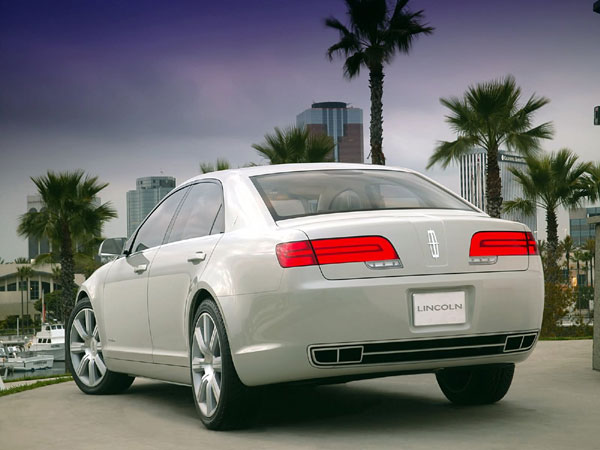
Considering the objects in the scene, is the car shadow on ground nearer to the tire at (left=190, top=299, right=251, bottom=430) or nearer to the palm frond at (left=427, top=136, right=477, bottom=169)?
the tire at (left=190, top=299, right=251, bottom=430)

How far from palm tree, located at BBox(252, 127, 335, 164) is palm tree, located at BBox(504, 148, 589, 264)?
41.5ft

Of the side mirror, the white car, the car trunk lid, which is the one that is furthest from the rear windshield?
the side mirror

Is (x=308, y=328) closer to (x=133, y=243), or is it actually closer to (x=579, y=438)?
(x=579, y=438)

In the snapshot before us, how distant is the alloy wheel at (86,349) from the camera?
26.0 ft

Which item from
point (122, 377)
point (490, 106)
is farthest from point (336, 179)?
point (490, 106)

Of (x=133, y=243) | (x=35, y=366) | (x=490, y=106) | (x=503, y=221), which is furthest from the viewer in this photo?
(x=35, y=366)

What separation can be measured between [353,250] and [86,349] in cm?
397

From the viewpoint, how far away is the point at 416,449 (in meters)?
4.69

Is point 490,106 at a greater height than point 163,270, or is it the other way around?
point 490,106

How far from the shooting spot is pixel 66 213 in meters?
38.3

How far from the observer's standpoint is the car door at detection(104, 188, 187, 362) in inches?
267

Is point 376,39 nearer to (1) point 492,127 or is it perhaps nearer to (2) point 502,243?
(1) point 492,127

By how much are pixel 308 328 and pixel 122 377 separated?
3462mm

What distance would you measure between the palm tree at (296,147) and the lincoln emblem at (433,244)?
30064 millimetres
